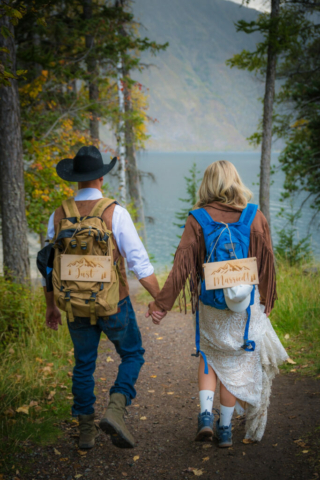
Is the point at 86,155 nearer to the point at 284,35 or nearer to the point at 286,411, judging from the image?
the point at 286,411

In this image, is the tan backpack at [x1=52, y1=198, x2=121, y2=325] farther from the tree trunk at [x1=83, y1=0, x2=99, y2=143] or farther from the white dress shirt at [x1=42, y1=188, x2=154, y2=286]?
the tree trunk at [x1=83, y1=0, x2=99, y2=143]

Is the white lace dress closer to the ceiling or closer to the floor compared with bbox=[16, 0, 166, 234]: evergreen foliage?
closer to the floor

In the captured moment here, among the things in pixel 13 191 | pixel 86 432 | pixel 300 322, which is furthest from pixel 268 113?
pixel 86 432

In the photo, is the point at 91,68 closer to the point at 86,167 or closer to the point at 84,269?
the point at 86,167

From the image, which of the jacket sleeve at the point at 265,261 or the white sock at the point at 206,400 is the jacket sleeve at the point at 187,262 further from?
the white sock at the point at 206,400

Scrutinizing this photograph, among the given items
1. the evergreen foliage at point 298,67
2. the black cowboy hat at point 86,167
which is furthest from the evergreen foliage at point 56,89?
the black cowboy hat at point 86,167

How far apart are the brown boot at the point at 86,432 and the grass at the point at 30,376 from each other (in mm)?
320

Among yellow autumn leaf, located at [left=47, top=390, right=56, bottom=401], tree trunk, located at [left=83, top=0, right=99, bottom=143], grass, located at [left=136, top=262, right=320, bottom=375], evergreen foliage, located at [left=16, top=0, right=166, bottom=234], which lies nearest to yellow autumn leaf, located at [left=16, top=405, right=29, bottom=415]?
yellow autumn leaf, located at [left=47, top=390, right=56, bottom=401]

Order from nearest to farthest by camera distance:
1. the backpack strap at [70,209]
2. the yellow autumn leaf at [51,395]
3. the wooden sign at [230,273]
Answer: the wooden sign at [230,273]
the backpack strap at [70,209]
the yellow autumn leaf at [51,395]

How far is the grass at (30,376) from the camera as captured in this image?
3055mm

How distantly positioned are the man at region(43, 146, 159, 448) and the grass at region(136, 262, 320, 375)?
225cm

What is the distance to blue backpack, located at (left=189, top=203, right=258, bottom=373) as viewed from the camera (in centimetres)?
261

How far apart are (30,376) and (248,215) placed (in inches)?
101

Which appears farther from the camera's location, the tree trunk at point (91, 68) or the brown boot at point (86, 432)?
the tree trunk at point (91, 68)
